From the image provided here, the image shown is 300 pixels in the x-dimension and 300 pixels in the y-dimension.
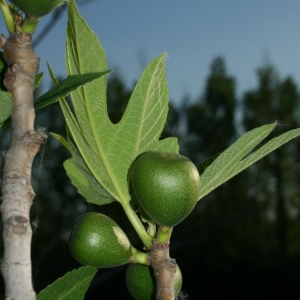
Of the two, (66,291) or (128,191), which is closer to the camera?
(66,291)

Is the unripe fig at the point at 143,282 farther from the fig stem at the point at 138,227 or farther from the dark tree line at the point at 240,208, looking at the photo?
the dark tree line at the point at 240,208

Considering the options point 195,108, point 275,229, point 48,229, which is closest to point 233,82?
point 195,108

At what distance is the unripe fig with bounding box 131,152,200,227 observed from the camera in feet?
2.23

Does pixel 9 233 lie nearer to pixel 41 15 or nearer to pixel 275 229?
pixel 41 15

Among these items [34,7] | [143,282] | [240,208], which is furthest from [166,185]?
[240,208]

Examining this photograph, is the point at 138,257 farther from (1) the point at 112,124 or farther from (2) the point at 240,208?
(2) the point at 240,208

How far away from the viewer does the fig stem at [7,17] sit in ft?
1.92

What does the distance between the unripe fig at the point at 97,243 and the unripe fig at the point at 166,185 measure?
9 centimetres

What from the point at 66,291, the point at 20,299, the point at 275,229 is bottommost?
the point at 275,229

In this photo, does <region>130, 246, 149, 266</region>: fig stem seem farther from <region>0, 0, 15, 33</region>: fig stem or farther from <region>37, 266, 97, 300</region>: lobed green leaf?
<region>0, 0, 15, 33</region>: fig stem

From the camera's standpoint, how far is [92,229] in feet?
2.42

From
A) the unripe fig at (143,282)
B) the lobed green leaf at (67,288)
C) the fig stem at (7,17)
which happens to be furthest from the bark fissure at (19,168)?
the unripe fig at (143,282)

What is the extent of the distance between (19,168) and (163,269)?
283 mm

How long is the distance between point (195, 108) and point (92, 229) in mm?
15348
